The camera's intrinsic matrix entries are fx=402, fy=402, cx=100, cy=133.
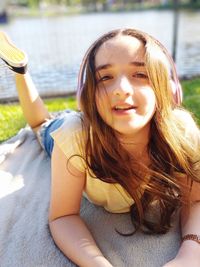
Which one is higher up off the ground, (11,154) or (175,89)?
(175,89)

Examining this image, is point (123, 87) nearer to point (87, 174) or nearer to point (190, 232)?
point (87, 174)

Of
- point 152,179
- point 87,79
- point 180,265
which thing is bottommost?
point 180,265

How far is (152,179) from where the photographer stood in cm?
158

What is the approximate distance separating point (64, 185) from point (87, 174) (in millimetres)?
102

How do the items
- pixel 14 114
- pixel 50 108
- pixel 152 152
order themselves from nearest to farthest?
pixel 152 152 < pixel 14 114 < pixel 50 108

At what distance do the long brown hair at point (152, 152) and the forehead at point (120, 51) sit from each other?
0.07 ft

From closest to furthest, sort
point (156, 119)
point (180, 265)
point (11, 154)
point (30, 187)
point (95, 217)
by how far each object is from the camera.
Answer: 1. point (180, 265)
2. point (156, 119)
3. point (95, 217)
4. point (30, 187)
5. point (11, 154)

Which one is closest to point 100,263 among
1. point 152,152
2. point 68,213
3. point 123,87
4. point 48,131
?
point 68,213

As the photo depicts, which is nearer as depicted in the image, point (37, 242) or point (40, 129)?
point (37, 242)

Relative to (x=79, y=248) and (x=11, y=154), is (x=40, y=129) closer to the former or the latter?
(x=11, y=154)

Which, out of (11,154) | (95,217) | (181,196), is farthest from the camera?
(11,154)

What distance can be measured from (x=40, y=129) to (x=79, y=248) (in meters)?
1.16

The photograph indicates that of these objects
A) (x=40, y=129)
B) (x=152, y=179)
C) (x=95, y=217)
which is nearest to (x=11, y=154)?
(x=40, y=129)

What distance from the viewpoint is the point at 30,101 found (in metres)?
2.46
